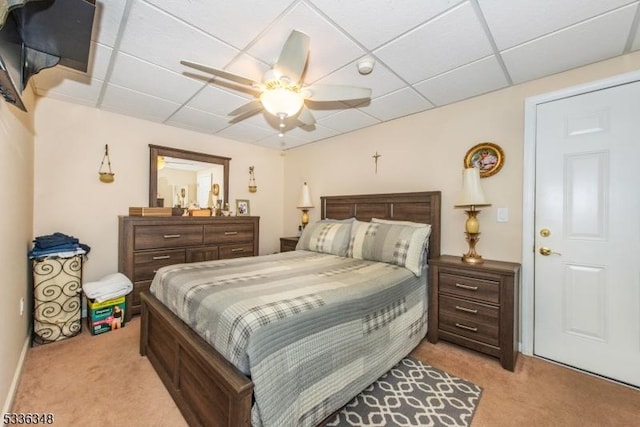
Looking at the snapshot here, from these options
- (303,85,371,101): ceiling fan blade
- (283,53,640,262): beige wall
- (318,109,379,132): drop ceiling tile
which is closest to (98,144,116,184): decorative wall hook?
(318,109,379,132): drop ceiling tile

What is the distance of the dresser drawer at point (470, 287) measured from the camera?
2.23 m

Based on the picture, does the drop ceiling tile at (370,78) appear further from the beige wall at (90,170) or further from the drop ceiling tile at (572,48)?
the beige wall at (90,170)

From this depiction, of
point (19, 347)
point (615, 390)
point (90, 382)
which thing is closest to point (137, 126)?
point (19, 347)

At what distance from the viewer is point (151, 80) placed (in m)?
2.46

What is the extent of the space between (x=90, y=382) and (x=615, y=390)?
3.81 m

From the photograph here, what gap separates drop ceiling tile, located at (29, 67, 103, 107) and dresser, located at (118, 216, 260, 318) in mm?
1327

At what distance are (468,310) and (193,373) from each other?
7.29ft

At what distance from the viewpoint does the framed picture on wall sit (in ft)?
14.6

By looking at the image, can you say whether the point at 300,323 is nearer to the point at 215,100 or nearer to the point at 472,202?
the point at 472,202

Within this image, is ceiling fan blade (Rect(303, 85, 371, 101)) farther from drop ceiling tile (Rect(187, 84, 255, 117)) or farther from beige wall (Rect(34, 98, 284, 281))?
beige wall (Rect(34, 98, 284, 281))

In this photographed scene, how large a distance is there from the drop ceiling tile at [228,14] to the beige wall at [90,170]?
2318 mm

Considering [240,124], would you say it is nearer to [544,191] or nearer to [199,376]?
[199,376]

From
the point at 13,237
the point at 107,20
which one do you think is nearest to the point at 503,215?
the point at 107,20

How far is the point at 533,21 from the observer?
5.47ft
